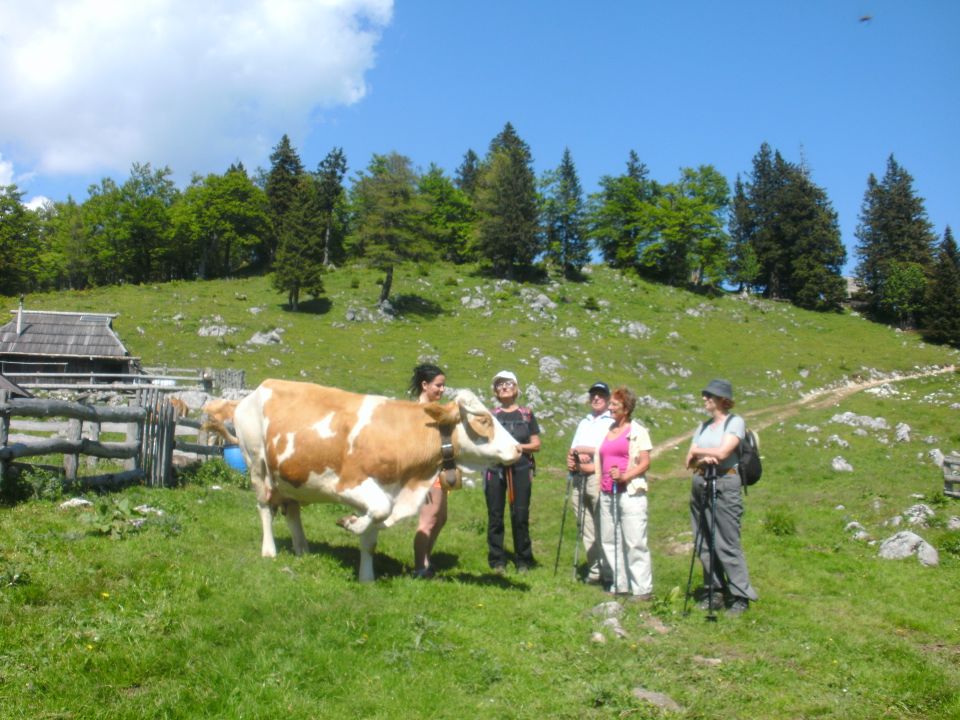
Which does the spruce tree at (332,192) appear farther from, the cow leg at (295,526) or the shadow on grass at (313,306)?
the cow leg at (295,526)

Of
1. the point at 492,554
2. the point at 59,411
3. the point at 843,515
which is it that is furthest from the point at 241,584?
the point at 843,515

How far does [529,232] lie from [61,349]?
38538mm

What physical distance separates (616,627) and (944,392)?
4068 centimetres

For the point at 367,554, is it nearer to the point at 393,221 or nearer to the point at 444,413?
the point at 444,413

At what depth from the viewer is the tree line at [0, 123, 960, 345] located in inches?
2554

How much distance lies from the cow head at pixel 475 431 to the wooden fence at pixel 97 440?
17.1 ft

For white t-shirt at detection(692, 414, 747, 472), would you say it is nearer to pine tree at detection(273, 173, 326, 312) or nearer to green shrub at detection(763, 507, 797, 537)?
green shrub at detection(763, 507, 797, 537)

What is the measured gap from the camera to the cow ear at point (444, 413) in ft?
26.2

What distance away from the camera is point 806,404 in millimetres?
37656

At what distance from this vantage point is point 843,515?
46.8ft

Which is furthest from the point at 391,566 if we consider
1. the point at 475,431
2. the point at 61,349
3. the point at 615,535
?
the point at 61,349

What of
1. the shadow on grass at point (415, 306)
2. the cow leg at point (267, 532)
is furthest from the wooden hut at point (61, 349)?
the cow leg at point (267, 532)

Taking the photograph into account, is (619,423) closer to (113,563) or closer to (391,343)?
(113,563)

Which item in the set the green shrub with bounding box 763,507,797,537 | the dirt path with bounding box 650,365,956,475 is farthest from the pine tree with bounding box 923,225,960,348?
the green shrub with bounding box 763,507,797,537
